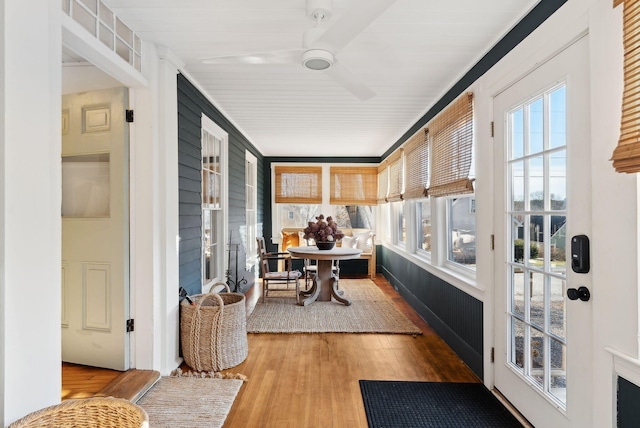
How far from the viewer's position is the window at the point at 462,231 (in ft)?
10.6

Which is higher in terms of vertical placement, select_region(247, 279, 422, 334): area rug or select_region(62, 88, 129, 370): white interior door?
select_region(62, 88, 129, 370): white interior door

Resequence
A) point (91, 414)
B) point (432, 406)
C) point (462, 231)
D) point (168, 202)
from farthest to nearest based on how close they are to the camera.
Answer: point (462, 231), point (168, 202), point (432, 406), point (91, 414)

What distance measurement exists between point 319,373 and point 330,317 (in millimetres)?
1408

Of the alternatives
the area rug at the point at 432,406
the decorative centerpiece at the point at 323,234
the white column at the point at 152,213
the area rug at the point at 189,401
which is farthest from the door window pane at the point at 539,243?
the decorative centerpiece at the point at 323,234

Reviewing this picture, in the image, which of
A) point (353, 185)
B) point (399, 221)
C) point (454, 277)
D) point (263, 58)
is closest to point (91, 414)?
point (263, 58)

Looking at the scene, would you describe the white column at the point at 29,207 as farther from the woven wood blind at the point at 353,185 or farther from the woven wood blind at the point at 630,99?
the woven wood blind at the point at 353,185

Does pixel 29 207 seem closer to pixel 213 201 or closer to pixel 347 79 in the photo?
pixel 347 79

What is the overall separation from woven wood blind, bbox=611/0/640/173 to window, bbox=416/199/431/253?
127 inches

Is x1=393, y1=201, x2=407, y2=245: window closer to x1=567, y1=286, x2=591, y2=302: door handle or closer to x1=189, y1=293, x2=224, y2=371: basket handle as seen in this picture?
x1=189, y1=293, x2=224, y2=371: basket handle

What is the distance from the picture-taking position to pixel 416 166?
4.33m

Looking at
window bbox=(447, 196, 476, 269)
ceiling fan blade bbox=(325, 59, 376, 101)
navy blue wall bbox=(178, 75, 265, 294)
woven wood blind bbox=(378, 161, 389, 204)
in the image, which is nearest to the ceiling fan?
ceiling fan blade bbox=(325, 59, 376, 101)

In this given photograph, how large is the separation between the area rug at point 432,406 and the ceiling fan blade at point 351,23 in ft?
6.95

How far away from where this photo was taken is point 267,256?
15.8ft

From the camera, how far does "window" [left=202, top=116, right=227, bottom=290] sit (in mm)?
3691
